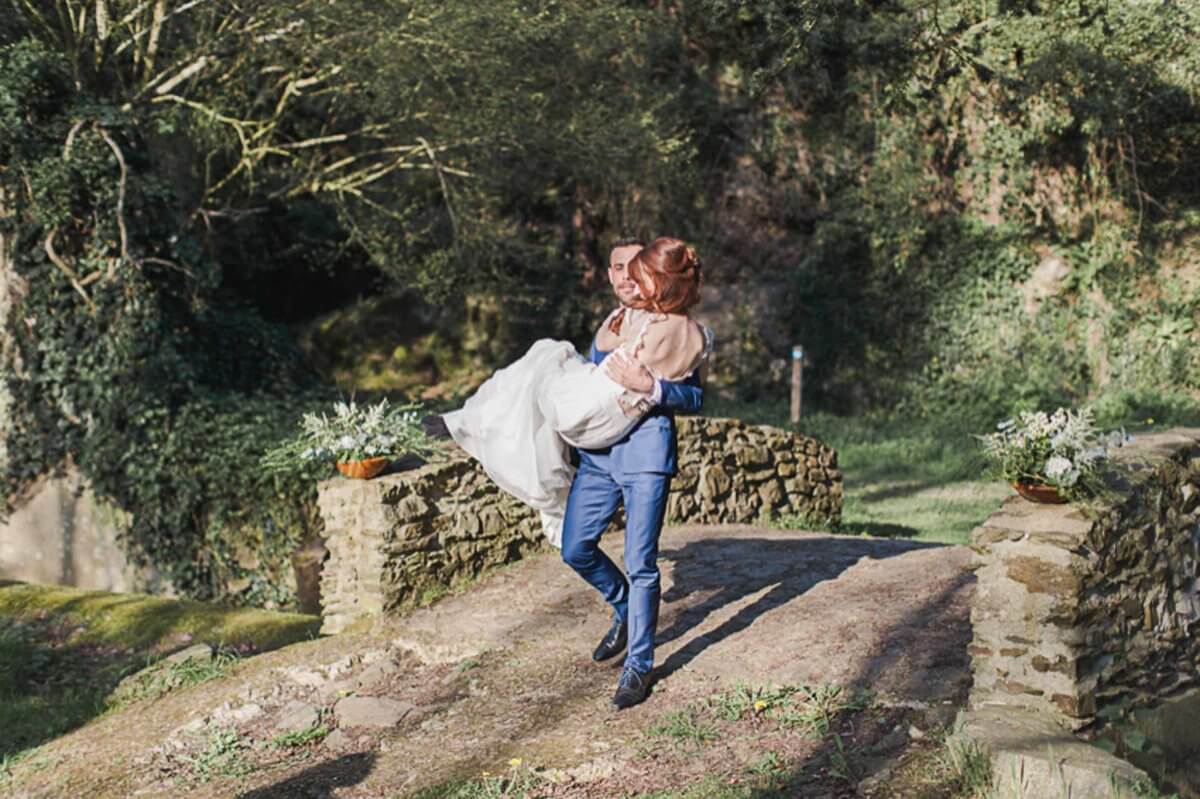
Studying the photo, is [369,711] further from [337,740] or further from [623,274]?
Answer: [623,274]

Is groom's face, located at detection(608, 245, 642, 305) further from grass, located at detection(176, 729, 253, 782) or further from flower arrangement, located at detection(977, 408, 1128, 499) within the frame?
grass, located at detection(176, 729, 253, 782)

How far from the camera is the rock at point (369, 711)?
6.06 meters

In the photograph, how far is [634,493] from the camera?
541 cm

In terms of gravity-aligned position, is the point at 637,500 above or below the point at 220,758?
above

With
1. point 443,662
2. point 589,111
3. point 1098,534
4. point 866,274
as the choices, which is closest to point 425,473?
point 443,662

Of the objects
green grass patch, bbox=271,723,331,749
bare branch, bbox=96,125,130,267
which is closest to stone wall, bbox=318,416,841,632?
green grass patch, bbox=271,723,331,749

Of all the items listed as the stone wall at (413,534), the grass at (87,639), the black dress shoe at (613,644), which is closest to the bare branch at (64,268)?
the grass at (87,639)

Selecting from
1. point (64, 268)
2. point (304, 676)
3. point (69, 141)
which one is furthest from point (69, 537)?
point (304, 676)

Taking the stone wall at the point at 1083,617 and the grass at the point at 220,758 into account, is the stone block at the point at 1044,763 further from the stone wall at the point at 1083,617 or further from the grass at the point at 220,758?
the grass at the point at 220,758

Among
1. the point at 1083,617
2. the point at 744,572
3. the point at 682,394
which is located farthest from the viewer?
the point at 744,572

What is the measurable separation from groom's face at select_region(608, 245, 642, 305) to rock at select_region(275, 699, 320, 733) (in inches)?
104

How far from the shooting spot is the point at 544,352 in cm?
622

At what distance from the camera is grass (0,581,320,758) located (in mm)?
8078

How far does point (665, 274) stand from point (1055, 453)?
1.84 m
